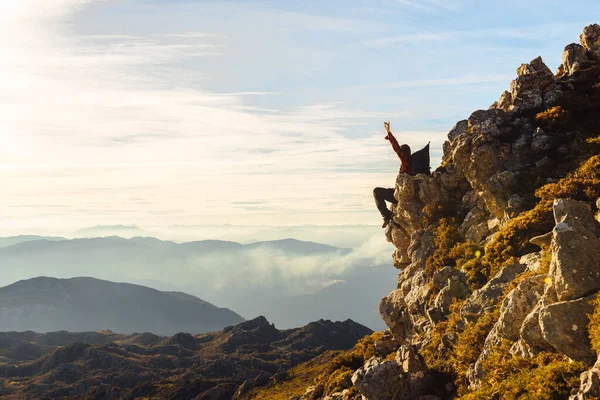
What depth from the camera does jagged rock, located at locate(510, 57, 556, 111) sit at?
40.0m

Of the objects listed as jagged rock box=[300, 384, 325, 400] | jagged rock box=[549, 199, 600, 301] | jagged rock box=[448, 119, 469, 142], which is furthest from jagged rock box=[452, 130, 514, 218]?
jagged rock box=[300, 384, 325, 400]

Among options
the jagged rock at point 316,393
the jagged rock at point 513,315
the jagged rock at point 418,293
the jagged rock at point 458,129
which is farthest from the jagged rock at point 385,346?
the jagged rock at point 458,129

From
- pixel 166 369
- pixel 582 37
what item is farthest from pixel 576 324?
pixel 166 369

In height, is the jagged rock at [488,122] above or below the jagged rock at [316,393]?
above

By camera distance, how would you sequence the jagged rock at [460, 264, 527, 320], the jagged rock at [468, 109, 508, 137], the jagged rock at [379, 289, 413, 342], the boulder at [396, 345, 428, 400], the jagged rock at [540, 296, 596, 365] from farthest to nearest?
1. the jagged rock at [379, 289, 413, 342]
2. the jagged rock at [468, 109, 508, 137]
3. the jagged rock at [460, 264, 527, 320]
4. the boulder at [396, 345, 428, 400]
5. the jagged rock at [540, 296, 596, 365]

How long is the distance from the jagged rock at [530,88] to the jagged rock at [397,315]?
59.0 feet

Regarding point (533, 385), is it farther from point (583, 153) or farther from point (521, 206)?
point (583, 153)

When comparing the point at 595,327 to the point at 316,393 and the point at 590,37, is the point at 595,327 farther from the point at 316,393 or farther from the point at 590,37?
the point at 590,37

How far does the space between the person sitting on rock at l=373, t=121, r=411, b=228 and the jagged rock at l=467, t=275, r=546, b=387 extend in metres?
22.6

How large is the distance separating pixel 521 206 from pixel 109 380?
477ft

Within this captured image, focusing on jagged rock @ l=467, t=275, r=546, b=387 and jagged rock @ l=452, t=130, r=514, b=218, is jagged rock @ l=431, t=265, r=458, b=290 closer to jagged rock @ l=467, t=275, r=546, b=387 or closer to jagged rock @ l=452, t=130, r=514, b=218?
jagged rock @ l=452, t=130, r=514, b=218

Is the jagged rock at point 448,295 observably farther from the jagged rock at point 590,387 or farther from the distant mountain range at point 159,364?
the distant mountain range at point 159,364

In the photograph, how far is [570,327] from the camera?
19.7 metres

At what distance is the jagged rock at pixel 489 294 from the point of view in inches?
1105
